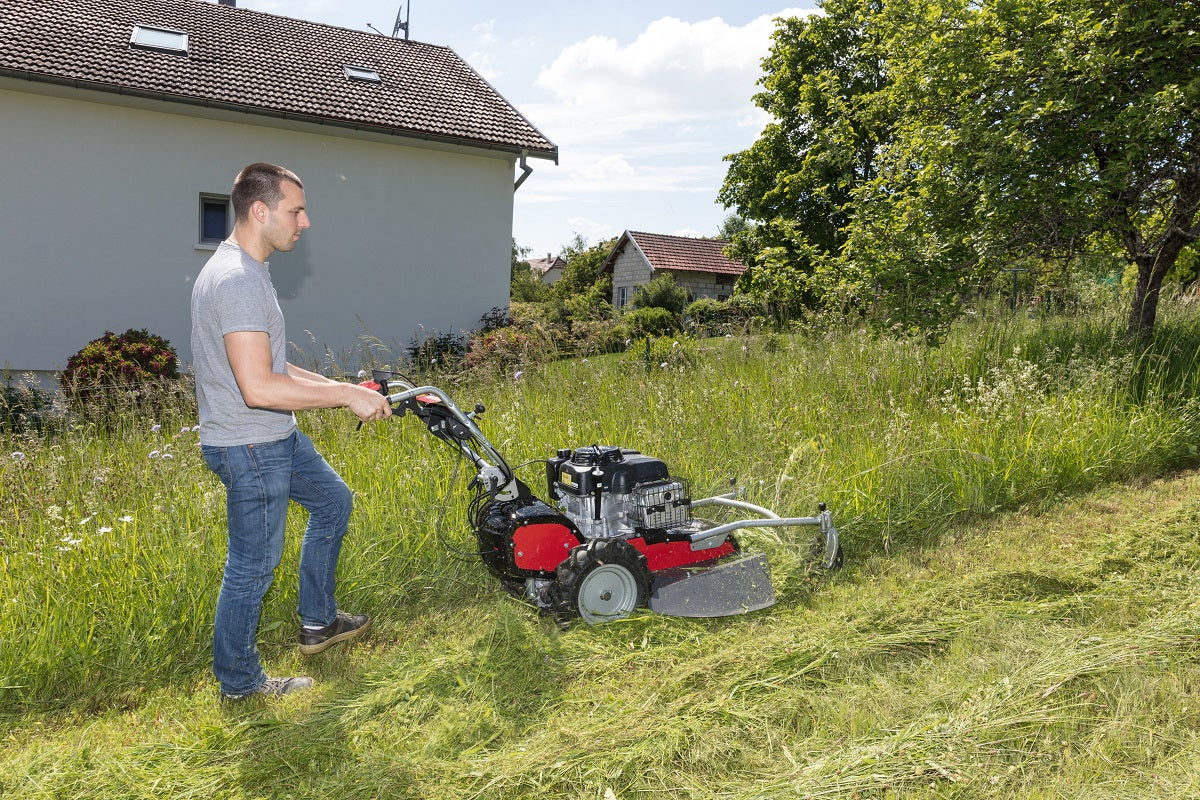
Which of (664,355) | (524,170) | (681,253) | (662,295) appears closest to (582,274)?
(681,253)

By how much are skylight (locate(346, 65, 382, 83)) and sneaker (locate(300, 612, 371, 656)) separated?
12583 millimetres

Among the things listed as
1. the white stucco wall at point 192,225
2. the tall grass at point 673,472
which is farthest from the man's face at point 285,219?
the white stucco wall at point 192,225

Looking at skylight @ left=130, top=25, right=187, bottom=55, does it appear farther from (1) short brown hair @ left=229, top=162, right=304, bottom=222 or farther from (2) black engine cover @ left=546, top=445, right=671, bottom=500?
(2) black engine cover @ left=546, top=445, right=671, bottom=500

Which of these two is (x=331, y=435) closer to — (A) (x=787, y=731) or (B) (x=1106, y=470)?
(A) (x=787, y=731)

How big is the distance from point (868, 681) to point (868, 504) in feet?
6.42

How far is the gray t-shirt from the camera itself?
105 inches

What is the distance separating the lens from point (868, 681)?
296cm

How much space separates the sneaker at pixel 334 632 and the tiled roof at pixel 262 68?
1057 centimetres

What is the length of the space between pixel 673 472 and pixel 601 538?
61.2 inches

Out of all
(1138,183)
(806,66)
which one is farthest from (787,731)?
(806,66)

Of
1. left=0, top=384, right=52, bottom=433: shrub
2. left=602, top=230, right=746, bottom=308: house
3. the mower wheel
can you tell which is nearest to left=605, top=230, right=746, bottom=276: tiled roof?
left=602, top=230, right=746, bottom=308: house

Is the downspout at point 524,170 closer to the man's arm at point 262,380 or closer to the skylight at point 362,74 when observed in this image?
the skylight at point 362,74

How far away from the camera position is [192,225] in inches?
480

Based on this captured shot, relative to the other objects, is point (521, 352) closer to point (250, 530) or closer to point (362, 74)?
point (250, 530)
